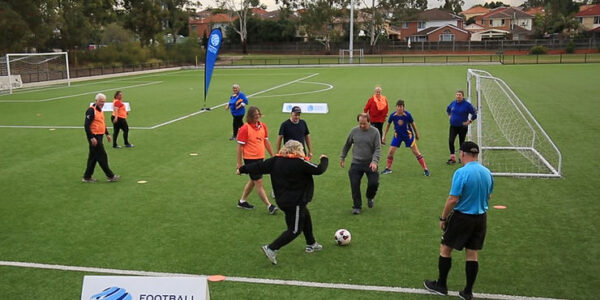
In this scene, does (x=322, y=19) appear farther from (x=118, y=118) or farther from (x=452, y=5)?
(x=118, y=118)

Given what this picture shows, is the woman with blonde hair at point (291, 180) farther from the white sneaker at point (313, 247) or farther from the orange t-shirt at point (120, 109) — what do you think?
the orange t-shirt at point (120, 109)

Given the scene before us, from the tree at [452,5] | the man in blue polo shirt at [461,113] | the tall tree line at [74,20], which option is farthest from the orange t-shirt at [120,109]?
the tree at [452,5]

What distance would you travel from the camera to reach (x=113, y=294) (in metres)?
4.92

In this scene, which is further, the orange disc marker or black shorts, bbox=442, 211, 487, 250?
the orange disc marker

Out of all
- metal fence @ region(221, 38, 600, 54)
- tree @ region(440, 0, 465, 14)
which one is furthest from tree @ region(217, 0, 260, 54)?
tree @ region(440, 0, 465, 14)

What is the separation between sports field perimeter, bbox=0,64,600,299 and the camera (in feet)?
23.5

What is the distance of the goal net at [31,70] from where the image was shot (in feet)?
122

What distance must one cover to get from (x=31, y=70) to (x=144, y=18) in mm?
32702

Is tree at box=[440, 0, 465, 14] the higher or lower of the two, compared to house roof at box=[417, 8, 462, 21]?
higher

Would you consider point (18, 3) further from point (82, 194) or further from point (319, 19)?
point (319, 19)

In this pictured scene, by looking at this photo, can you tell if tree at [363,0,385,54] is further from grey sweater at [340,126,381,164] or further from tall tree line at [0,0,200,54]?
grey sweater at [340,126,381,164]

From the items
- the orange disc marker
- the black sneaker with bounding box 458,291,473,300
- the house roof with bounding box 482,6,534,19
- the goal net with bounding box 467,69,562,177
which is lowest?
the orange disc marker

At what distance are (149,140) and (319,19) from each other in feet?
259

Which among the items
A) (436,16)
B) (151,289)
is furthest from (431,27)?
(151,289)
